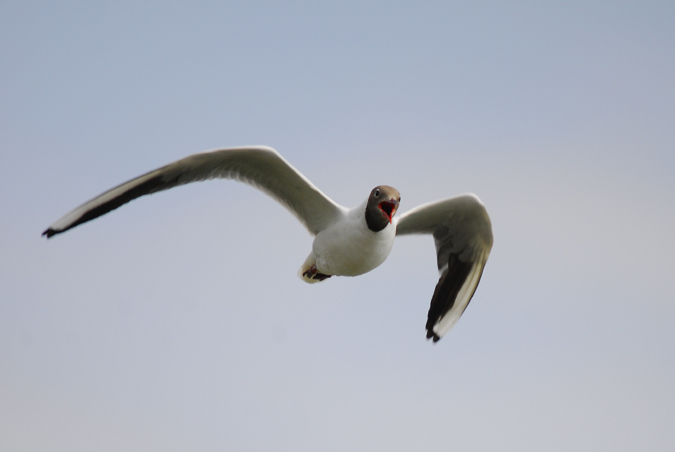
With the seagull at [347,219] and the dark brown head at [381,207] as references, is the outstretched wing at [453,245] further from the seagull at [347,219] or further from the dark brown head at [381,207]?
the dark brown head at [381,207]

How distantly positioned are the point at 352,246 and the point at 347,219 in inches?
12.1

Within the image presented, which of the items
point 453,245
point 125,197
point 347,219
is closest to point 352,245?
point 347,219

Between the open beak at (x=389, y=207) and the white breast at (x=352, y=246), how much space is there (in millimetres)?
226

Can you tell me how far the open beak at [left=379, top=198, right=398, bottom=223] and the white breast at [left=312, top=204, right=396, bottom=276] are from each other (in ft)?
0.74

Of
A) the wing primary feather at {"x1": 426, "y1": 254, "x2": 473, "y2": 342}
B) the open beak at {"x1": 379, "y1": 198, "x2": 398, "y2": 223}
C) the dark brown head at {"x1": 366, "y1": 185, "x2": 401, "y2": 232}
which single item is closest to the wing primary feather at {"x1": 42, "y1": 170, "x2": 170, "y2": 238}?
the dark brown head at {"x1": 366, "y1": 185, "x2": 401, "y2": 232}

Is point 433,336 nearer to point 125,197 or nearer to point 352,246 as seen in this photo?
point 352,246

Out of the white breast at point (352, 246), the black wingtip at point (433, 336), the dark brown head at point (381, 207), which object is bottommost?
the black wingtip at point (433, 336)

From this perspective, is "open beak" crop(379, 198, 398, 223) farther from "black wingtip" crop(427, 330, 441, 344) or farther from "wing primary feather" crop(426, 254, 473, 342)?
"black wingtip" crop(427, 330, 441, 344)

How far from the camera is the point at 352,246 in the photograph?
20.5ft

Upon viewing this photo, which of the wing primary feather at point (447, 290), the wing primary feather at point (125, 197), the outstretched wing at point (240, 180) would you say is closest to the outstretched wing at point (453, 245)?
the wing primary feather at point (447, 290)

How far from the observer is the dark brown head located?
595 cm

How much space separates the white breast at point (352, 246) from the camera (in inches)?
243

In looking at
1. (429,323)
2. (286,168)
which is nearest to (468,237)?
(429,323)

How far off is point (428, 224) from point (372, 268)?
1284 millimetres
